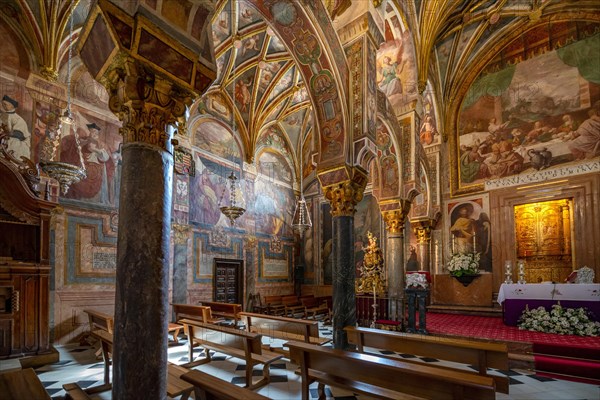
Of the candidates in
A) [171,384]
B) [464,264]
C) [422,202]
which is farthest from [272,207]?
[171,384]

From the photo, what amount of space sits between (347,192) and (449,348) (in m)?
3.30

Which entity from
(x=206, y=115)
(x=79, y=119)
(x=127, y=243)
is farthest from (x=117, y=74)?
(x=206, y=115)

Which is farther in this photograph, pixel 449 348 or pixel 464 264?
pixel 464 264

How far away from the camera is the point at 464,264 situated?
12453mm

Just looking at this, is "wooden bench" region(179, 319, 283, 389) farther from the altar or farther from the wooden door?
the altar

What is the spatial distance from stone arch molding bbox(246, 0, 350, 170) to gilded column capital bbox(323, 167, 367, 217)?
0.40 metres

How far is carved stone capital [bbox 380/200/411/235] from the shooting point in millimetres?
10148

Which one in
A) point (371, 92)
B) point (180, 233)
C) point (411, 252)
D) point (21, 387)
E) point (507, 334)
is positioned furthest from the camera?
point (411, 252)

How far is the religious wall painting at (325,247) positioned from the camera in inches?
653

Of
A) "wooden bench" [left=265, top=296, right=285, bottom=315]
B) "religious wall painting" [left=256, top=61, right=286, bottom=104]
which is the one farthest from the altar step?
"religious wall painting" [left=256, top=61, right=286, bottom=104]

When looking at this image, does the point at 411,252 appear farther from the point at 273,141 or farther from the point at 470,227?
the point at 273,141

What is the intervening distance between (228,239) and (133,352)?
35.9ft

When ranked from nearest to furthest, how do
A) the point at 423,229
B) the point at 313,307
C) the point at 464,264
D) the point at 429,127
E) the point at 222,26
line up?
the point at 222,26 < the point at 464,264 < the point at 423,229 < the point at 313,307 < the point at 429,127

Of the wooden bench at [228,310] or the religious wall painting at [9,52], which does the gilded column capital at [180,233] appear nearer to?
the wooden bench at [228,310]
